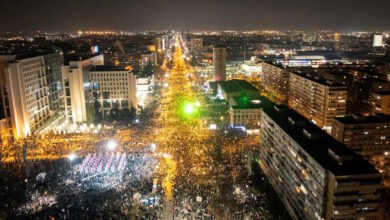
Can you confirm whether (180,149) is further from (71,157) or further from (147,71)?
(147,71)

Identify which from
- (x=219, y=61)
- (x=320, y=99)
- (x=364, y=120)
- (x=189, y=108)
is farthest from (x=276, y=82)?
(x=364, y=120)

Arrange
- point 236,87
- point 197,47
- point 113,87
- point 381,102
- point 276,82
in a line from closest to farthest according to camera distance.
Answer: point 381,102
point 113,87
point 236,87
point 276,82
point 197,47

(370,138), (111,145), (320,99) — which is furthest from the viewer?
(320,99)

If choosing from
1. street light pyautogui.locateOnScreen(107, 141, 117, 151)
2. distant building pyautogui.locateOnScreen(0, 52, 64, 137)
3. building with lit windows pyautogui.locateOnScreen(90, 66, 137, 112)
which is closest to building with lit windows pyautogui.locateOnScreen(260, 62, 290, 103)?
building with lit windows pyautogui.locateOnScreen(90, 66, 137, 112)

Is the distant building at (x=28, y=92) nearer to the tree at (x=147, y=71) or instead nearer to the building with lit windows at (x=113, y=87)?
the building with lit windows at (x=113, y=87)

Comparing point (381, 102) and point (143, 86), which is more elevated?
point (143, 86)

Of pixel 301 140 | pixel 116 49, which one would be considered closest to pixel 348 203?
pixel 301 140

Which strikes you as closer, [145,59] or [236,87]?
[236,87]
